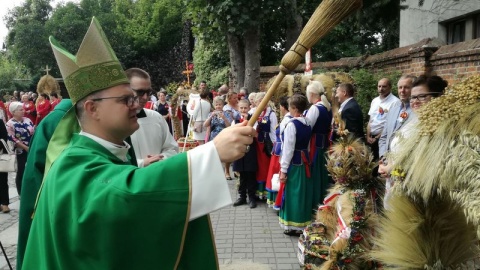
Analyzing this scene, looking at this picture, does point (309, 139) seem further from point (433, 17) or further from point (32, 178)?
point (433, 17)

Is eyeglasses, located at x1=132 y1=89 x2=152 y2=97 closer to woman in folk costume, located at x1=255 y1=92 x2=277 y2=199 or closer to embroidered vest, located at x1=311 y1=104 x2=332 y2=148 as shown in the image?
embroidered vest, located at x1=311 y1=104 x2=332 y2=148

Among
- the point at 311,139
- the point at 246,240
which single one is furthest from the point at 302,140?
the point at 246,240

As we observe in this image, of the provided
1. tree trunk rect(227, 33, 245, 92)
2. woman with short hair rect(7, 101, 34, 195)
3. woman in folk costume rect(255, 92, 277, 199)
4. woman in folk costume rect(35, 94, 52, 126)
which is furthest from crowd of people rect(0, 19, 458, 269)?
tree trunk rect(227, 33, 245, 92)

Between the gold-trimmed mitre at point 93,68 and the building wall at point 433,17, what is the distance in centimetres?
899

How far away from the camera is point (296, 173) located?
18.8ft

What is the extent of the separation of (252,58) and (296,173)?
741 centimetres

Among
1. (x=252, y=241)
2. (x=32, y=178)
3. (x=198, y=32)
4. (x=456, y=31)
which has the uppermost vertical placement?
(x=198, y=32)

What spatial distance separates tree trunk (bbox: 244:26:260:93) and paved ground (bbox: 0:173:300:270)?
6.13 m

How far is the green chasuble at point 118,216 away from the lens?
141 cm

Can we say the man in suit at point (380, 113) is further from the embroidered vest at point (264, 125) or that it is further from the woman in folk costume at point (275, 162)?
the embroidered vest at point (264, 125)

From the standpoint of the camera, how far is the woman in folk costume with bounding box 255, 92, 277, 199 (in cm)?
729

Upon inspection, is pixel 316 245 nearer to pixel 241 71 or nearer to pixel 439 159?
pixel 439 159

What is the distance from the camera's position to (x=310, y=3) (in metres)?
16.7

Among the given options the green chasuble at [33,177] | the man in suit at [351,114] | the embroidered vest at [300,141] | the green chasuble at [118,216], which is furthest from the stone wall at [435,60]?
the green chasuble at [118,216]
